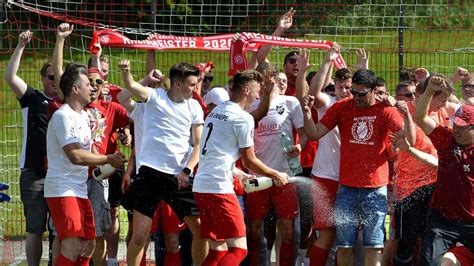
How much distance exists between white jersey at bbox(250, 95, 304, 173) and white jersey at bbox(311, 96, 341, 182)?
279 mm

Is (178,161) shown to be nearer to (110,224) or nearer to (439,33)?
(110,224)

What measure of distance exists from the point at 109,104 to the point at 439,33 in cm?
679

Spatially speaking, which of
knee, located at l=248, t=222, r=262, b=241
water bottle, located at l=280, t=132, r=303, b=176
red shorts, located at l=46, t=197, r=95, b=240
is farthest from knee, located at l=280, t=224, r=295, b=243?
red shorts, located at l=46, t=197, r=95, b=240

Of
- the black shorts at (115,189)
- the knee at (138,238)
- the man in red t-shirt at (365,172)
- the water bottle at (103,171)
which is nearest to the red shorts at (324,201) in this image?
the man in red t-shirt at (365,172)

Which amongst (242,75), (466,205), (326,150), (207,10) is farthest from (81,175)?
(207,10)

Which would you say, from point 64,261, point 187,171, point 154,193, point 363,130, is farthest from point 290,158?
point 64,261

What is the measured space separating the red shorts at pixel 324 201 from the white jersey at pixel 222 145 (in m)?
1.18

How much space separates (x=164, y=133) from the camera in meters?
9.84

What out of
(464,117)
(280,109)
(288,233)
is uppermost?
(464,117)

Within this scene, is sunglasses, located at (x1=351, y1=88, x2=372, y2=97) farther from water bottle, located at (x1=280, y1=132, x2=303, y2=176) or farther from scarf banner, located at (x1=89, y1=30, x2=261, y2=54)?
scarf banner, located at (x1=89, y1=30, x2=261, y2=54)

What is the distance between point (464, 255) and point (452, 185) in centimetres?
61

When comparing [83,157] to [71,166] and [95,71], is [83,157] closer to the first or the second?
[71,166]

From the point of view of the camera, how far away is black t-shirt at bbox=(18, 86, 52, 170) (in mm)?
10617

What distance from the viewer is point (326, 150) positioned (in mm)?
10578
